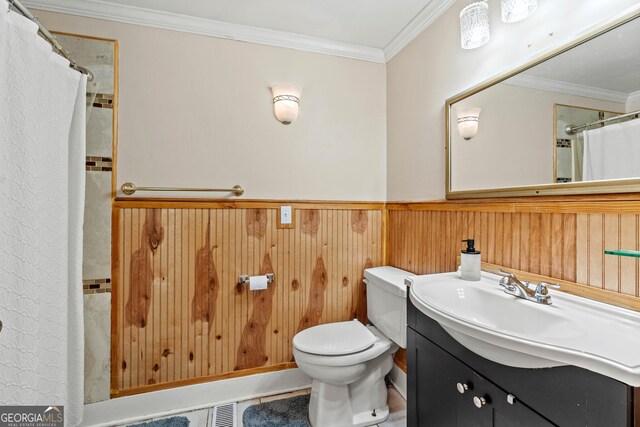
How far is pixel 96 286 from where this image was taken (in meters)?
1.71

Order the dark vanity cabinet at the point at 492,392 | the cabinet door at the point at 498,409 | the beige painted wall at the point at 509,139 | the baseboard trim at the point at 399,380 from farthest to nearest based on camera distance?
the baseboard trim at the point at 399,380 → the beige painted wall at the point at 509,139 → the cabinet door at the point at 498,409 → the dark vanity cabinet at the point at 492,392

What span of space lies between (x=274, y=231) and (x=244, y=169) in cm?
44

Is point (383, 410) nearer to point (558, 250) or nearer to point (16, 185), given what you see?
point (558, 250)

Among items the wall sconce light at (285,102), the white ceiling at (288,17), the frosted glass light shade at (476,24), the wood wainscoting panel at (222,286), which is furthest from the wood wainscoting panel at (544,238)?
the white ceiling at (288,17)

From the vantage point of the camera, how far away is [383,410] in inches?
70.0

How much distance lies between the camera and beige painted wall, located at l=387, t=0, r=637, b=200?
43.3 inches

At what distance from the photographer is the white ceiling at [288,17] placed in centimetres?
170

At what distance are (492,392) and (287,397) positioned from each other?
144cm

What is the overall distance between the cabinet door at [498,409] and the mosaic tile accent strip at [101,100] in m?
2.15

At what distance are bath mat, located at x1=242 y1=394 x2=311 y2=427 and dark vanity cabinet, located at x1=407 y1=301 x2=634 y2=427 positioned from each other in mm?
739

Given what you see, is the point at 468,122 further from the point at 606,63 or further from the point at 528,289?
the point at 528,289

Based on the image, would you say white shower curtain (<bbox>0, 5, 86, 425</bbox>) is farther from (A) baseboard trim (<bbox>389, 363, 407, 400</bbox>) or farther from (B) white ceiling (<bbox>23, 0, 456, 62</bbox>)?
(A) baseboard trim (<bbox>389, 363, 407, 400</bbox>)

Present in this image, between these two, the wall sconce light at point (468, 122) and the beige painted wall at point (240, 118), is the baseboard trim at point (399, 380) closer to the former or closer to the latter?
the beige painted wall at point (240, 118)

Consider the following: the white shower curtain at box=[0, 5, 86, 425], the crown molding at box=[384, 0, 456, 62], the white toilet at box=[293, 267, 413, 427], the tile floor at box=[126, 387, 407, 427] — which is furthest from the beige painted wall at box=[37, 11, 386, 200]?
the tile floor at box=[126, 387, 407, 427]
